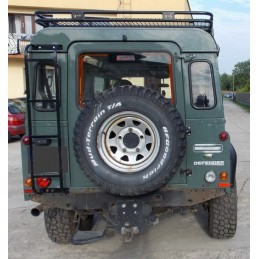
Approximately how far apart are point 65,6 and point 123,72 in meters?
18.7

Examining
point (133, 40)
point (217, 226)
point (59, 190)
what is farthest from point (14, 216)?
→ point (133, 40)

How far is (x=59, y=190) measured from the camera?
12.3 ft

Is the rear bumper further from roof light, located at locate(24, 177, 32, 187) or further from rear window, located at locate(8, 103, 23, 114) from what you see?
rear window, located at locate(8, 103, 23, 114)

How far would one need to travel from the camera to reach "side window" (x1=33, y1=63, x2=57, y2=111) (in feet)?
12.3

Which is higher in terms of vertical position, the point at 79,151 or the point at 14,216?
the point at 79,151

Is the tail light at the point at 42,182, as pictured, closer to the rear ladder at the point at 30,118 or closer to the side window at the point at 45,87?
the rear ladder at the point at 30,118

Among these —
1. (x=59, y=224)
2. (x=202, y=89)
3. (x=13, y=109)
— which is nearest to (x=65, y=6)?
(x=13, y=109)

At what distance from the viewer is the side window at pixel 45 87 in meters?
3.76

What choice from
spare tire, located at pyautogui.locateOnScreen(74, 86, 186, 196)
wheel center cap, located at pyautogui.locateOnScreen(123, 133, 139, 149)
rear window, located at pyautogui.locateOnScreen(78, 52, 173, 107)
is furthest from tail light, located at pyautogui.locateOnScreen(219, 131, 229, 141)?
wheel center cap, located at pyautogui.locateOnScreen(123, 133, 139, 149)

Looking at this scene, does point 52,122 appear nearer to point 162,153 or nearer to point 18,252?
point 162,153

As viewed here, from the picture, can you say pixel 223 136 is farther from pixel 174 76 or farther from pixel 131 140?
pixel 131 140

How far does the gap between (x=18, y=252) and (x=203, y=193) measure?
7.69ft

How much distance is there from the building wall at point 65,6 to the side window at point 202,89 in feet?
58.4

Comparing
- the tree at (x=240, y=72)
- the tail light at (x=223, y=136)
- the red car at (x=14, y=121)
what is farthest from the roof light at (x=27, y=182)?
the tree at (x=240, y=72)
